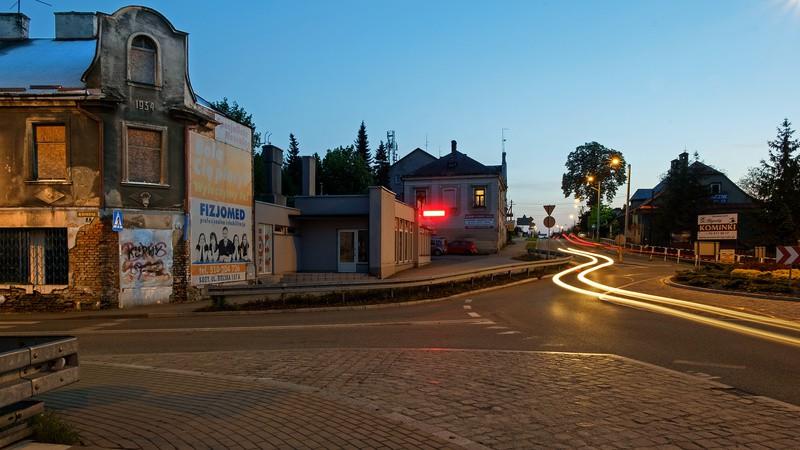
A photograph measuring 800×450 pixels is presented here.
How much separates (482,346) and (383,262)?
16888mm

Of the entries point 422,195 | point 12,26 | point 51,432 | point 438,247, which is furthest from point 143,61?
point 422,195

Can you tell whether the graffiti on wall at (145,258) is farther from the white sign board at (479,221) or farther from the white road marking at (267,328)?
the white sign board at (479,221)

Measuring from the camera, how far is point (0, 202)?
699 inches

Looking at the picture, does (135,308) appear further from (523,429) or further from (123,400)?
(523,429)

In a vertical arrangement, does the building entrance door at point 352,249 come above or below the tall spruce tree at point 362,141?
below

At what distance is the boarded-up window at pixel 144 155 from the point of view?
18328 millimetres

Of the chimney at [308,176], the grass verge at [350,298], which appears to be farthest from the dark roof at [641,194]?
the grass verge at [350,298]

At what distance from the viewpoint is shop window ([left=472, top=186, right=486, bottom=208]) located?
54844mm

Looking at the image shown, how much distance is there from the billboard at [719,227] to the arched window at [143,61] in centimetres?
2586

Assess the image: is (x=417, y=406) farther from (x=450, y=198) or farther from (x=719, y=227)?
(x=450, y=198)

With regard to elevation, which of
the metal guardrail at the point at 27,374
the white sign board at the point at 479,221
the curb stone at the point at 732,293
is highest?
the white sign board at the point at 479,221

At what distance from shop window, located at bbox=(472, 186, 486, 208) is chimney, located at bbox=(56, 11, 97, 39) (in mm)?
38147

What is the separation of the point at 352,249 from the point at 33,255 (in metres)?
14.1

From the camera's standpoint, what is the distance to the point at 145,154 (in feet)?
61.2
